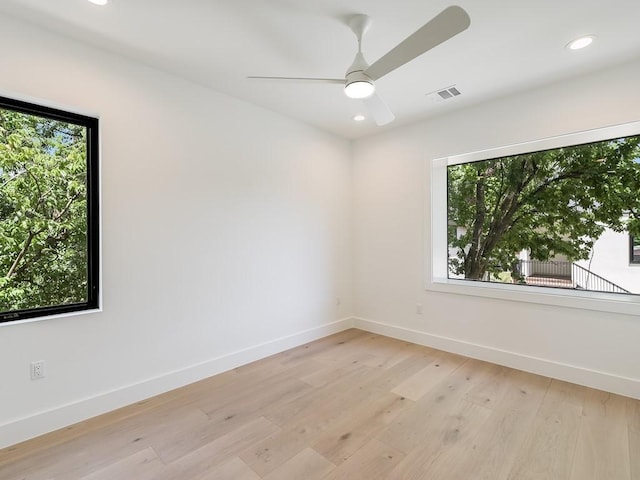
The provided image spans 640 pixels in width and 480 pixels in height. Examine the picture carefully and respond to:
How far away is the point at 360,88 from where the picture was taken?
200 centimetres

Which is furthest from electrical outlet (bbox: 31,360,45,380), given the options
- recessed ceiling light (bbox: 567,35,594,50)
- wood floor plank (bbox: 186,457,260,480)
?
recessed ceiling light (bbox: 567,35,594,50)

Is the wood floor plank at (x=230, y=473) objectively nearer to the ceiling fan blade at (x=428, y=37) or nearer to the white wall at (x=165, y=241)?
the white wall at (x=165, y=241)

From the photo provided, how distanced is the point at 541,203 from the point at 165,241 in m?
3.62

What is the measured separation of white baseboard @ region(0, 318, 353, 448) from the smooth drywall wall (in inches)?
56.5

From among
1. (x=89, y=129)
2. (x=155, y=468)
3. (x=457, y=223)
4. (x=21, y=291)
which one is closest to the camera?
(x=155, y=468)

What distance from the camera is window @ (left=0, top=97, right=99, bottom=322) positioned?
1981mm

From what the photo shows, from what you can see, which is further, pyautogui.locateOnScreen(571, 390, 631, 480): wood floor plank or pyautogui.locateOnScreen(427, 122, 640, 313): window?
pyautogui.locateOnScreen(427, 122, 640, 313): window

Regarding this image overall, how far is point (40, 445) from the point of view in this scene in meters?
1.89

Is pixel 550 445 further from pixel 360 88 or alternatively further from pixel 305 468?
pixel 360 88

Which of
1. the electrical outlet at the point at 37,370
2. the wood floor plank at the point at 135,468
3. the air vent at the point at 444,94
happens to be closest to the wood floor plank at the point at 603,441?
the wood floor plank at the point at 135,468

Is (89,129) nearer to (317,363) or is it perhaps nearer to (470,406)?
(317,363)

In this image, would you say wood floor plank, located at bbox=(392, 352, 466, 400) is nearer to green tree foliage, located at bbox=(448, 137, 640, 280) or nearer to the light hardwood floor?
the light hardwood floor

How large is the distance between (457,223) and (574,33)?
1.99 meters

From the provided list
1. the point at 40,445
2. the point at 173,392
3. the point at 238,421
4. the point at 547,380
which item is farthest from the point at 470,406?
the point at 40,445
